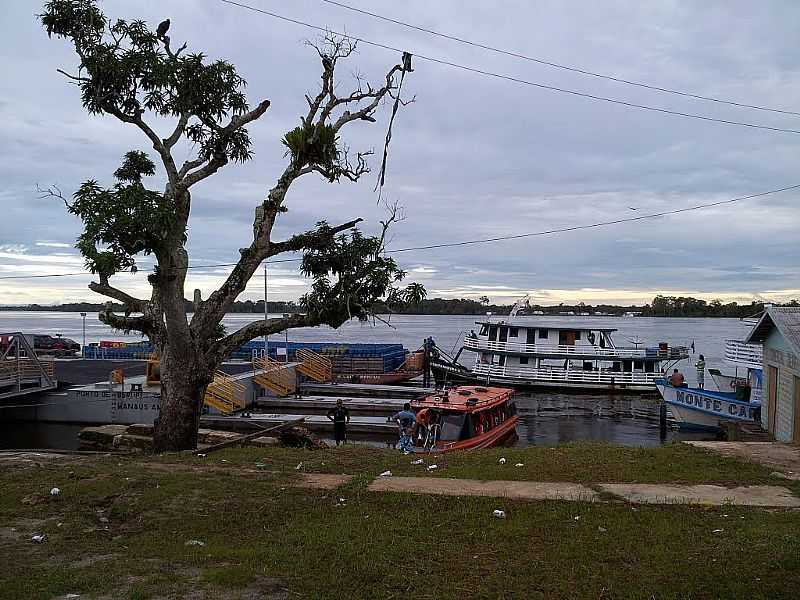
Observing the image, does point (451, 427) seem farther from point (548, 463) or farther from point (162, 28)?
point (162, 28)

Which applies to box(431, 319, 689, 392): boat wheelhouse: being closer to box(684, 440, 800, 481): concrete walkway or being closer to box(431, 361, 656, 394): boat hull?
box(431, 361, 656, 394): boat hull

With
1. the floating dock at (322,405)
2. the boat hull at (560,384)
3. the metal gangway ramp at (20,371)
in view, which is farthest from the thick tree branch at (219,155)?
the boat hull at (560,384)

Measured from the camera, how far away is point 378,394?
38531 millimetres

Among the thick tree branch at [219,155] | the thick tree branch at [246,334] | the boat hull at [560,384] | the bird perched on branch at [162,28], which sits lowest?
the boat hull at [560,384]

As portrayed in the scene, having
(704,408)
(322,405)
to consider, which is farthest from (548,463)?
(322,405)

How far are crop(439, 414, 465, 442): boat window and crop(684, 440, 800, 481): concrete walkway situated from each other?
752cm

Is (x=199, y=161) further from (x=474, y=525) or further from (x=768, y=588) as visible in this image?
(x=768, y=588)

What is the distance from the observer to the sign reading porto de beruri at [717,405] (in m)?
26.8

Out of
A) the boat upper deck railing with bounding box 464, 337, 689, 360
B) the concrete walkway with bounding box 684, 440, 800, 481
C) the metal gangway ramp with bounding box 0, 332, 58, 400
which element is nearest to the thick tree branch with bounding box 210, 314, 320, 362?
the concrete walkway with bounding box 684, 440, 800, 481

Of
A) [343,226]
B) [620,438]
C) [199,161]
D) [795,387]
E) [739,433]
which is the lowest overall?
[620,438]

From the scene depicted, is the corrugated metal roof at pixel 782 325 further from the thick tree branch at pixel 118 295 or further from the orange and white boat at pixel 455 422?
the thick tree branch at pixel 118 295

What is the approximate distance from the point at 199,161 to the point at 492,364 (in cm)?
3210

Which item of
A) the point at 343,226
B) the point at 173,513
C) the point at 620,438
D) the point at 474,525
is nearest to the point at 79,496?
the point at 173,513

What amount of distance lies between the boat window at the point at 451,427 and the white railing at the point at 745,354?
522 inches
